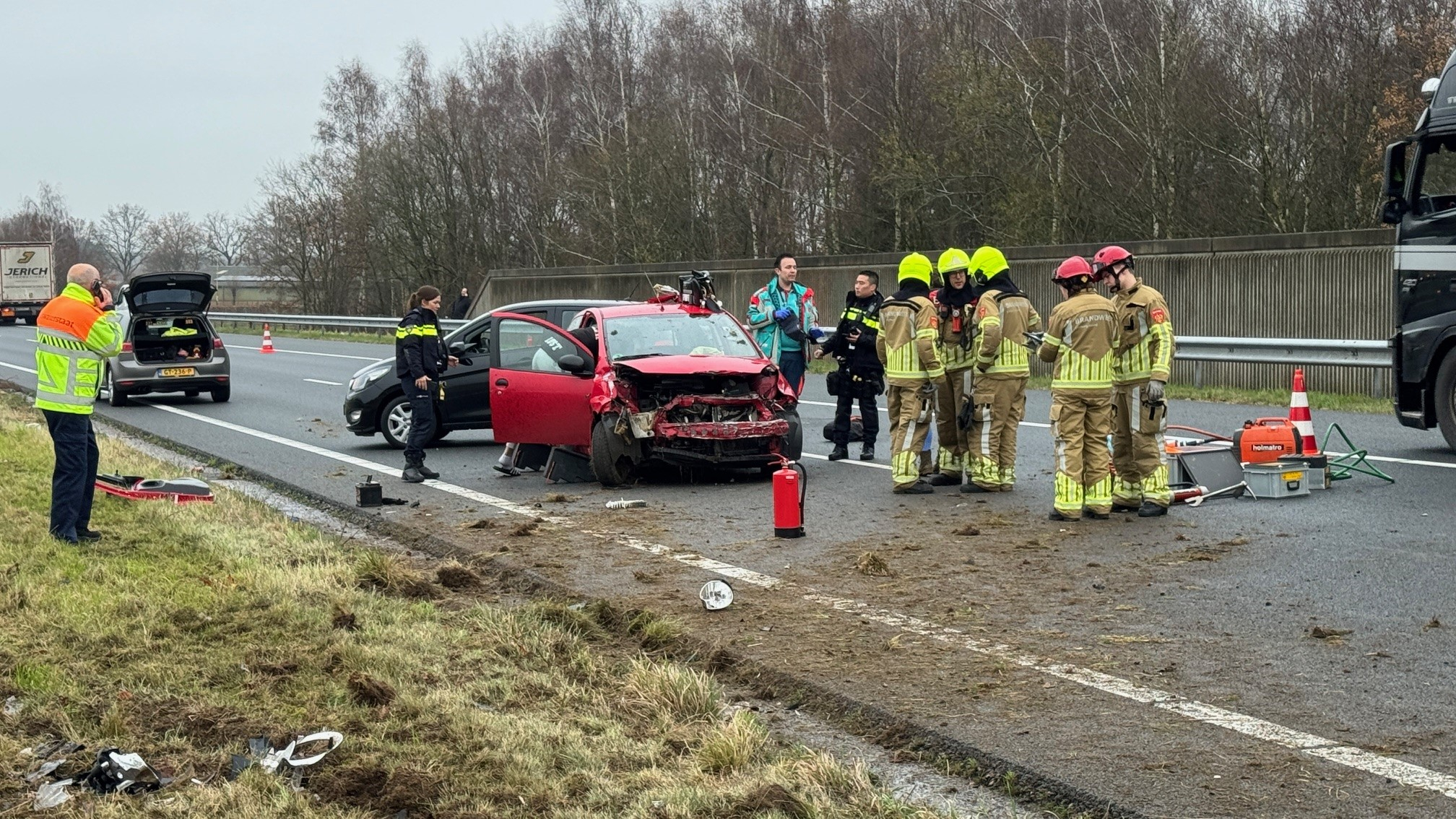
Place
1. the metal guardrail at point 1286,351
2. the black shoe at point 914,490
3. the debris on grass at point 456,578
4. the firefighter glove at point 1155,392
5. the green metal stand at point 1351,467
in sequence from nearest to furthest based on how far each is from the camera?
the debris on grass at point 456,578
the firefighter glove at point 1155,392
the green metal stand at point 1351,467
the black shoe at point 914,490
the metal guardrail at point 1286,351

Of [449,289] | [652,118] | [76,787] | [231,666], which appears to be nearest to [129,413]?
[231,666]

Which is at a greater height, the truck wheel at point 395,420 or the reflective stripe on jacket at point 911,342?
the reflective stripe on jacket at point 911,342

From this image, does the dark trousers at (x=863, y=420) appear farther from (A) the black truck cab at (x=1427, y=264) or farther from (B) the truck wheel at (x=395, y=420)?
(B) the truck wheel at (x=395, y=420)

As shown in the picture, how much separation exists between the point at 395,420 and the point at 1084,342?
8.08 metres

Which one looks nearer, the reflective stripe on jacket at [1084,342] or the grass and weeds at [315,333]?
the reflective stripe on jacket at [1084,342]

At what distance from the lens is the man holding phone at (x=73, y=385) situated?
953 cm

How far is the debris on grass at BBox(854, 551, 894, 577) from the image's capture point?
8.30 metres

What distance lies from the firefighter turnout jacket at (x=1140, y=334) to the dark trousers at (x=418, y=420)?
19.3ft

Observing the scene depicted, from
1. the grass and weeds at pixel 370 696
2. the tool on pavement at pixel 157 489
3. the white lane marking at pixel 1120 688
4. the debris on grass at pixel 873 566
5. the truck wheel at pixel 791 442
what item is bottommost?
the grass and weeds at pixel 370 696

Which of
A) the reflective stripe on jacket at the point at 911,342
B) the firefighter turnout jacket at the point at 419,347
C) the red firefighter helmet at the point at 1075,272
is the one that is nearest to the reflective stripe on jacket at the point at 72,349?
the firefighter turnout jacket at the point at 419,347

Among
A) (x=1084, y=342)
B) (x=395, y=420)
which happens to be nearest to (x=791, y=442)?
(x=1084, y=342)

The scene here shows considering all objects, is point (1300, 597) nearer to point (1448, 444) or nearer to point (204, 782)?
point (204, 782)

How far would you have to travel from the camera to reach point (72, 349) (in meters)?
9.65

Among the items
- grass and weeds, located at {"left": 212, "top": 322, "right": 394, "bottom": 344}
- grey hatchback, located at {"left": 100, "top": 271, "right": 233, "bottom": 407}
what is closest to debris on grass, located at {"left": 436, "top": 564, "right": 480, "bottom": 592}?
grey hatchback, located at {"left": 100, "top": 271, "right": 233, "bottom": 407}
